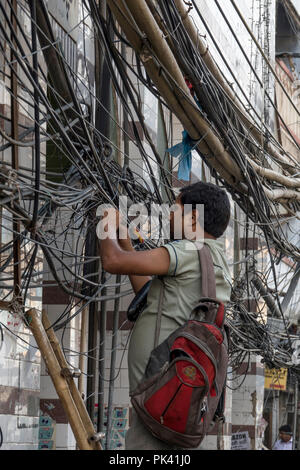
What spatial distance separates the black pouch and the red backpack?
26 cm

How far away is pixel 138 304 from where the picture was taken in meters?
4.40

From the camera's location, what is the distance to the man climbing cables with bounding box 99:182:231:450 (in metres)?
4.13

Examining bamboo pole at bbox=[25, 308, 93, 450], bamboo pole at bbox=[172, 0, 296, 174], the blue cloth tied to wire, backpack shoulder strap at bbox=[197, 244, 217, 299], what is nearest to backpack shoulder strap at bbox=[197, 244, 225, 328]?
backpack shoulder strap at bbox=[197, 244, 217, 299]

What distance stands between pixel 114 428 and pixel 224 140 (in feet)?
16.0

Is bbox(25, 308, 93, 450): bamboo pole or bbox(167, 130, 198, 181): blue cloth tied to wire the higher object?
bbox(167, 130, 198, 181): blue cloth tied to wire

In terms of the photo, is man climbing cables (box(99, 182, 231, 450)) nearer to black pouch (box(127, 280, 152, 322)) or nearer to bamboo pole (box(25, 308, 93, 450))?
black pouch (box(127, 280, 152, 322))

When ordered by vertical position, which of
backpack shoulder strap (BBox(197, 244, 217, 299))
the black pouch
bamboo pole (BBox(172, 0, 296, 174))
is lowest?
the black pouch

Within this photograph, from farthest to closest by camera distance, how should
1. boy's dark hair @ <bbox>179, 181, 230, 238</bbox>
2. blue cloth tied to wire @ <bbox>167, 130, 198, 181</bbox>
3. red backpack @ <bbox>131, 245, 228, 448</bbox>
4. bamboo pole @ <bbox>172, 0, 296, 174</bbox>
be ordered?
blue cloth tied to wire @ <bbox>167, 130, 198, 181</bbox> → bamboo pole @ <bbox>172, 0, 296, 174</bbox> → boy's dark hair @ <bbox>179, 181, 230, 238</bbox> → red backpack @ <bbox>131, 245, 228, 448</bbox>

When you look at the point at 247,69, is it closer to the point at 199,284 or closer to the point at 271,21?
the point at 271,21

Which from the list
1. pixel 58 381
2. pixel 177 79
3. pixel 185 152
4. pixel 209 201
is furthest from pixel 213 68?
pixel 58 381

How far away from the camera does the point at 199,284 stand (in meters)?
4.27

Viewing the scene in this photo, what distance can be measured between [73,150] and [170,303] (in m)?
1.37

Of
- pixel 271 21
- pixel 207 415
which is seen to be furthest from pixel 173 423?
pixel 271 21

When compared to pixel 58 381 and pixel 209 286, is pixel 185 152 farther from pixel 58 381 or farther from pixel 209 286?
pixel 209 286
